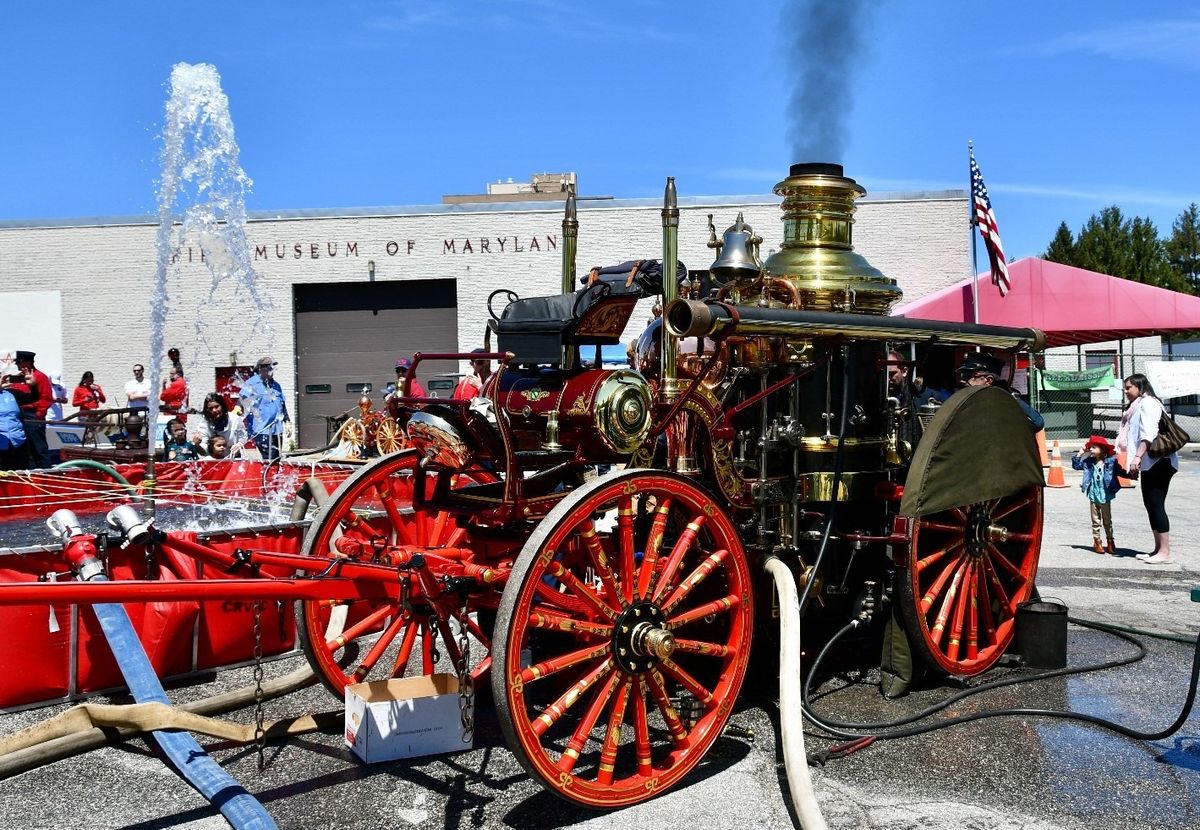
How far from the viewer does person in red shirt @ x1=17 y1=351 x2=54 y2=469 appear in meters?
11.7

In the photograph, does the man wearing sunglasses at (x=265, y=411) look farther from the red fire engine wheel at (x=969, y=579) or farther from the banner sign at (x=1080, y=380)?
the banner sign at (x=1080, y=380)

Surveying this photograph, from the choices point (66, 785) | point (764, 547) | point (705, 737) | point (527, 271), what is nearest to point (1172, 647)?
point (764, 547)

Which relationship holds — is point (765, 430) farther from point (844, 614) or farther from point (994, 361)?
point (994, 361)

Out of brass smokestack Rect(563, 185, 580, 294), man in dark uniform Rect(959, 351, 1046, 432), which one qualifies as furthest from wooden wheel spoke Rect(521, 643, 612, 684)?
man in dark uniform Rect(959, 351, 1046, 432)

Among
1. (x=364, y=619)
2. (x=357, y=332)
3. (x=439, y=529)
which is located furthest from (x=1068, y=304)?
(x=364, y=619)

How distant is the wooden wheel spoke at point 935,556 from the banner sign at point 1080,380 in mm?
19067

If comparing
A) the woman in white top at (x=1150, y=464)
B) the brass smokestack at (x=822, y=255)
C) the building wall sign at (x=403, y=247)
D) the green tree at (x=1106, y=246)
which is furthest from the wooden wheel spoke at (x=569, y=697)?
the green tree at (x=1106, y=246)

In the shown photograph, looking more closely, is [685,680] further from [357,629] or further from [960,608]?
[960,608]

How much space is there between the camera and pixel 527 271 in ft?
73.6

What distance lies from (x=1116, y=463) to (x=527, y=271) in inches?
585

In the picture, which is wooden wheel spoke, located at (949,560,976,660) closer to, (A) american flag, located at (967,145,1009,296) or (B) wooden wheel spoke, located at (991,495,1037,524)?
(B) wooden wheel spoke, located at (991,495,1037,524)

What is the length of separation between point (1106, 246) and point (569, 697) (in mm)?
41850

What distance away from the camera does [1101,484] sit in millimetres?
9352

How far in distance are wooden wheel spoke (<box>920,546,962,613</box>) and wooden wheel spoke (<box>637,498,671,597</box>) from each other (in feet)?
5.24
